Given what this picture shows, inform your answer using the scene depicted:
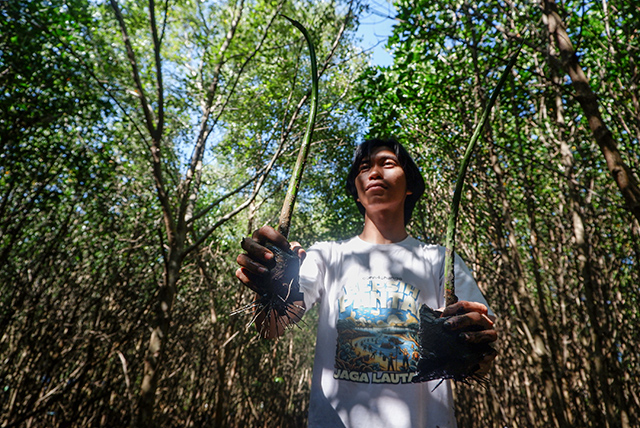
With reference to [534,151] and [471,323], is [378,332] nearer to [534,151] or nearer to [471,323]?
[471,323]

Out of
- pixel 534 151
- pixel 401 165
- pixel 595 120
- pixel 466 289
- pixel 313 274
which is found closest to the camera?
pixel 466 289

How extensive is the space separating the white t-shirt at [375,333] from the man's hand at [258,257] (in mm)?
429

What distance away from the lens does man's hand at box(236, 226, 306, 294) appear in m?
1.03

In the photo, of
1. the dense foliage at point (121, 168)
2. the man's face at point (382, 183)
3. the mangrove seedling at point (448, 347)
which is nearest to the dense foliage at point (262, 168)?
the dense foliage at point (121, 168)

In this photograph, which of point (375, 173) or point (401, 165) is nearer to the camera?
point (375, 173)

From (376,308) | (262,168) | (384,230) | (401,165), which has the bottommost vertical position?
(376,308)

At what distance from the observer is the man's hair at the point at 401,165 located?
6.28 ft

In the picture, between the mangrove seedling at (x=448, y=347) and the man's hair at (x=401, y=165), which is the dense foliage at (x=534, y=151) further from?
the mangrove seedling at (x=448, y=347)

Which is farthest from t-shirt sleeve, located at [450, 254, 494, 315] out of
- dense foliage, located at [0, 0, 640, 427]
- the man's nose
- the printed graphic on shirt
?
dense foliage, located at [0, 0, 640, 427]

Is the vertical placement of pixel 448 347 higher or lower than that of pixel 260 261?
lower

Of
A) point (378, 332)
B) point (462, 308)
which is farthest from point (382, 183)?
point (462, 308)

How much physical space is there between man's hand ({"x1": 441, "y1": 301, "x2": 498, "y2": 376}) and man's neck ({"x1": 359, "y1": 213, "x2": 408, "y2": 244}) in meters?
0.72

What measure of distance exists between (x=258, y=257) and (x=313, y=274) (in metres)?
0.58

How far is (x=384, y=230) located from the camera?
1.78 meters
